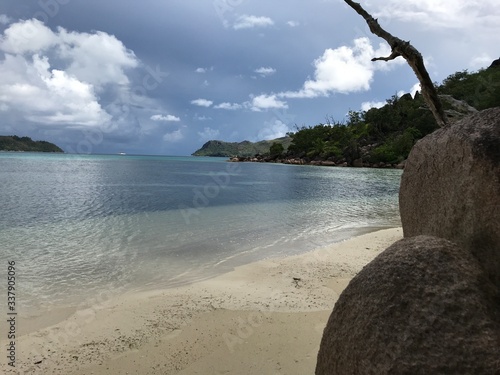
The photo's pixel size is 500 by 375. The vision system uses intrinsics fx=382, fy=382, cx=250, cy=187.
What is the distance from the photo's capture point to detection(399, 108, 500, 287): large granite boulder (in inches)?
114

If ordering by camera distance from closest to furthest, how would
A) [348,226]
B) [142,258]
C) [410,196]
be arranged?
[410,196] < [142,258] < [348,226]

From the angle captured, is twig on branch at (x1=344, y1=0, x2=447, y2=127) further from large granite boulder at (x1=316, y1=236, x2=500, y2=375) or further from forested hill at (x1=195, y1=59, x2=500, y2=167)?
forested hill at (x1=195, y1=59, x2=500, y2=167)

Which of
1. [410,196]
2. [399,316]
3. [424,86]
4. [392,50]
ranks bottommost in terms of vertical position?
[399,316]

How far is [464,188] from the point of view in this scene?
320 centimetres

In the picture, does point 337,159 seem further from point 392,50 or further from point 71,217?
point 392,50

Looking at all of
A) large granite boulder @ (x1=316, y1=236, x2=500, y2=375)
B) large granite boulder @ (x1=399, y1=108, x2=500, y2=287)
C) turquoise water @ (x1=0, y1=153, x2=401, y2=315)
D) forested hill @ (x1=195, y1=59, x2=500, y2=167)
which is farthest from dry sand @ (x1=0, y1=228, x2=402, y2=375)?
forested hill @ (x1=195, y1=59, x2=500, y2=167)

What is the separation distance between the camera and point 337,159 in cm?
9906

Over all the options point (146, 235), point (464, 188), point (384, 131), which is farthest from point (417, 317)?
point (384, 131)

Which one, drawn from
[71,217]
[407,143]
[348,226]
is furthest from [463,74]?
[71,217]

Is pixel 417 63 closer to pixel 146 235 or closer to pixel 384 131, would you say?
pixel 146 235

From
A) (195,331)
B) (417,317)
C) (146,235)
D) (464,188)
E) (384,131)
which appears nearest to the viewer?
(417,317)

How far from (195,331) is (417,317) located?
4789mm

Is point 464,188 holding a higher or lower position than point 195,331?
higher

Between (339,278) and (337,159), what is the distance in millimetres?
92258
